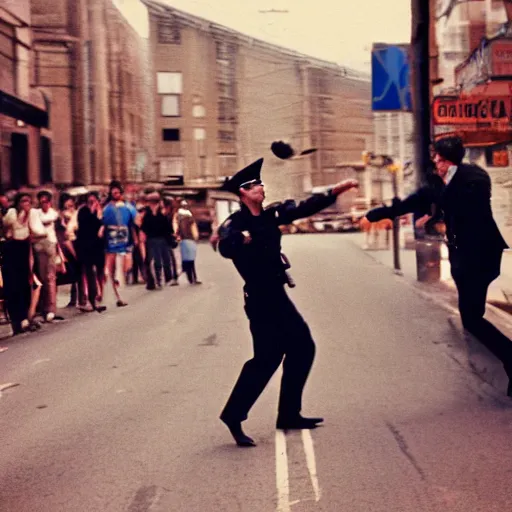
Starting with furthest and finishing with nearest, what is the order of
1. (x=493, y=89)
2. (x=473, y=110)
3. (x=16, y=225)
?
(x=493, y=89) → (x=16, y=225) → (x=473, y=110)

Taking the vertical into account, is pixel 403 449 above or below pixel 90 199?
below

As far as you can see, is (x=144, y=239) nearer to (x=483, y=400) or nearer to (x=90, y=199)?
(x=90, y=199)

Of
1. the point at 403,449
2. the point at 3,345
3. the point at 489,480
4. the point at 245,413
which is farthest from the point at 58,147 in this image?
the point at 489,480

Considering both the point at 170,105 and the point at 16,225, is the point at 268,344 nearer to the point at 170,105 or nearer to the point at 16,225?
the point at 170,105

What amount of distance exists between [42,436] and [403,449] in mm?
2063

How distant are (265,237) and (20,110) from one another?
5.37 meters

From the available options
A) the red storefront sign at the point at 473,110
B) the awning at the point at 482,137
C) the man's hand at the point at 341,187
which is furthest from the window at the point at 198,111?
the red storefront sign at the point at 473,110

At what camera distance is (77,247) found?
10.7m

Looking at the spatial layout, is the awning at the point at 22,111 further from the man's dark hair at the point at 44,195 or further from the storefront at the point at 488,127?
the storefront at the point at 488,127

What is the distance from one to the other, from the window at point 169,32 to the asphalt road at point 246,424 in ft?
5.77

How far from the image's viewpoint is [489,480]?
413 centimetres

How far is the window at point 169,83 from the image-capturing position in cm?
668

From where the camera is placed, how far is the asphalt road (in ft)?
13.3

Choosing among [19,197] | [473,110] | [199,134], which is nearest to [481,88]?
[473,110]
